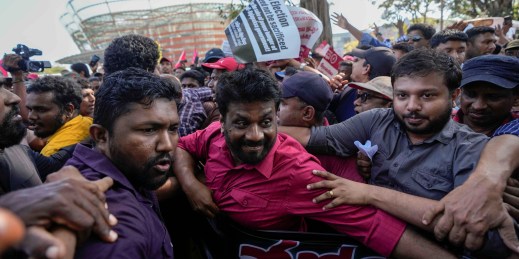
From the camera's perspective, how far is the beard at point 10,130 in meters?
2.33

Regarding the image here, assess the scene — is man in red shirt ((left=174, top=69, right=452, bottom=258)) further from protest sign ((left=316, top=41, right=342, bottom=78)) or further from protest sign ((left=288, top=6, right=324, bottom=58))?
protest sign ((left=316, top=41, right=342, bottom=78))

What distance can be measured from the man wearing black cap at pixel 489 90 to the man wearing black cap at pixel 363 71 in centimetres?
123

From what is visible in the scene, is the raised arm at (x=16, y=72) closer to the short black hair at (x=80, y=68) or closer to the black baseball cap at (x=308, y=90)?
the black baseball cap at (x=308, y=90)

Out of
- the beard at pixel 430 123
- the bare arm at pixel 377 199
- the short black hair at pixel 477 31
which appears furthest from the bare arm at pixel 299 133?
the short black hair at pixel 477 31

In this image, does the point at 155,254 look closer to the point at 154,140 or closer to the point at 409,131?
the point at 154,140

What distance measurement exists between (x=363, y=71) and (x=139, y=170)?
3.20 meters

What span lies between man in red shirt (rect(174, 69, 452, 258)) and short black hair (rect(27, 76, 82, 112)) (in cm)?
218

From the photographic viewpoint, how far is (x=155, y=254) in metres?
1.53

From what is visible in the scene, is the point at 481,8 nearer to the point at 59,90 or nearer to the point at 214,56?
the point at 214,56

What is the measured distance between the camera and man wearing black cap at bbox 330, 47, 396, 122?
3723 mm

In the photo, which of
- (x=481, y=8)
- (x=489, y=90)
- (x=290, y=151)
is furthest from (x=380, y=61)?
(x=481, y=8)

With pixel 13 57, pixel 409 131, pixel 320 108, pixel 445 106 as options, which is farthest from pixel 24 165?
pixel 13 57

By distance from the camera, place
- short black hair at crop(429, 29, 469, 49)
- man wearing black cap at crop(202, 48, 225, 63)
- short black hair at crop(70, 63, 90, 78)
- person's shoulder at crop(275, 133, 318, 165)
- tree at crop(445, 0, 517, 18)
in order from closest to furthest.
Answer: person's shoulder at crop(275, 133, 318, 165), short black hair at crop(429, 29, 469, 49), man wearing black cap at crop(202, 48, 225, 63), short black hair at crop(70, 63, 90, 78), tree at crop(445, 0, 517, 18)

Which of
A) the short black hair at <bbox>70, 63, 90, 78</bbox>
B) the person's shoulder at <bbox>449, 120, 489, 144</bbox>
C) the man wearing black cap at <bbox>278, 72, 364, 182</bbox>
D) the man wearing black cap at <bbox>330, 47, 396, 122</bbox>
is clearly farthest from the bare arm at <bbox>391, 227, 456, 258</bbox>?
the short black hair at <bbox>70, 63, 90, 78</bbox>
